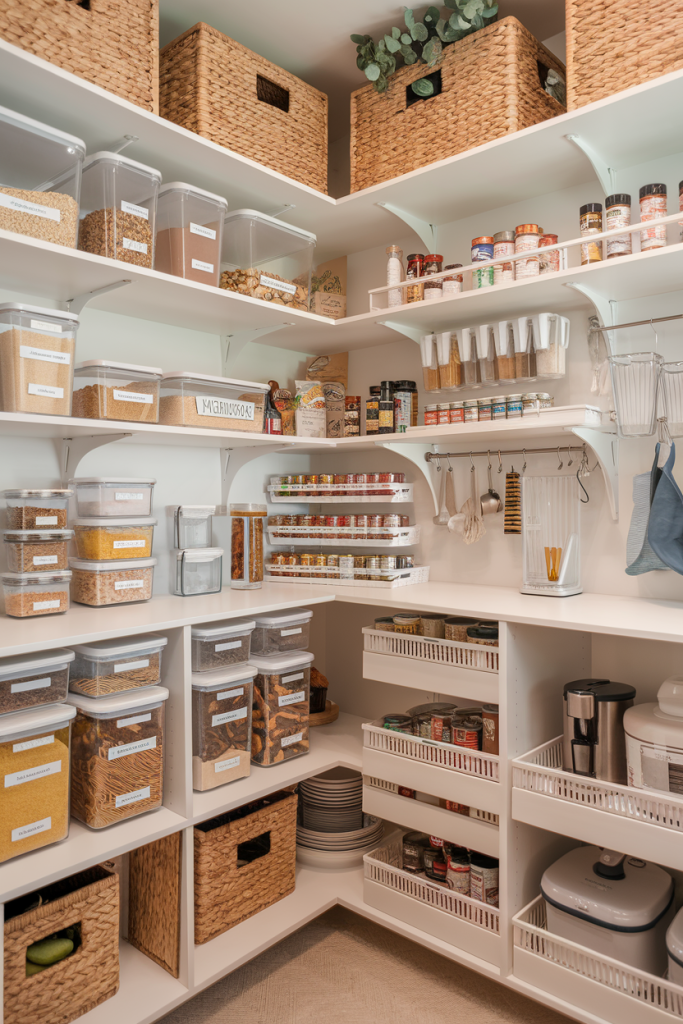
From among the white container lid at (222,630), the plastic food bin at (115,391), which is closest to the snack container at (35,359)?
the plastic food bin at (115,391)

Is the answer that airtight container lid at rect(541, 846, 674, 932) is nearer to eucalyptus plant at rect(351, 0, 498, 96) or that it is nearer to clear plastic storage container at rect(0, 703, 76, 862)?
clear plastic storage container at rect(0, 703, 76, 862)

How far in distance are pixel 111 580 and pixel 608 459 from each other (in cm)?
152

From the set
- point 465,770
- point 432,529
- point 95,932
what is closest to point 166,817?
point 95,932

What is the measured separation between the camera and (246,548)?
241 cm

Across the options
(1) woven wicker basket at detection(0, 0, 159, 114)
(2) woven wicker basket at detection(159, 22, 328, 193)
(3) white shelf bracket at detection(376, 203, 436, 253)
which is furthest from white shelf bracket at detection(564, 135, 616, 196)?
(1) woven wicker basket at detection(0, 0, 159, 114)

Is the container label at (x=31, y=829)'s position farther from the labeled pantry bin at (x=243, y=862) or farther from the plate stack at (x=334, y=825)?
the plate stack at (x=334, y=825)

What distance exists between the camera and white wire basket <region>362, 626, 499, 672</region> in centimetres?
187

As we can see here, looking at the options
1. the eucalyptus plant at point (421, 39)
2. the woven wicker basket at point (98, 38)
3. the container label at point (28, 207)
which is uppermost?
the eucalyptus plant at point (421, 39)

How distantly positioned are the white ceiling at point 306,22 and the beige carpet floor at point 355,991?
2.92m

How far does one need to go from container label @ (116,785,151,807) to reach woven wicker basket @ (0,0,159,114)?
1.79 meters

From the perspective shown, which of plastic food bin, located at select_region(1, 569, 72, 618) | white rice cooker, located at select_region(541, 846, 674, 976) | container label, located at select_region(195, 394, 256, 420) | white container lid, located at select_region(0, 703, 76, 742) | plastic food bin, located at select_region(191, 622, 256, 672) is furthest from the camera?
container label, located at select_region(195, 394, 256, 420)

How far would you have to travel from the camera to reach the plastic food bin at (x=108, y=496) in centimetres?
199

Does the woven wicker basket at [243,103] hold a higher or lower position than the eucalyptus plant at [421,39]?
lower

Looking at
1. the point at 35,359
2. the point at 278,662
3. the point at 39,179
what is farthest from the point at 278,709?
the point at 39,179
